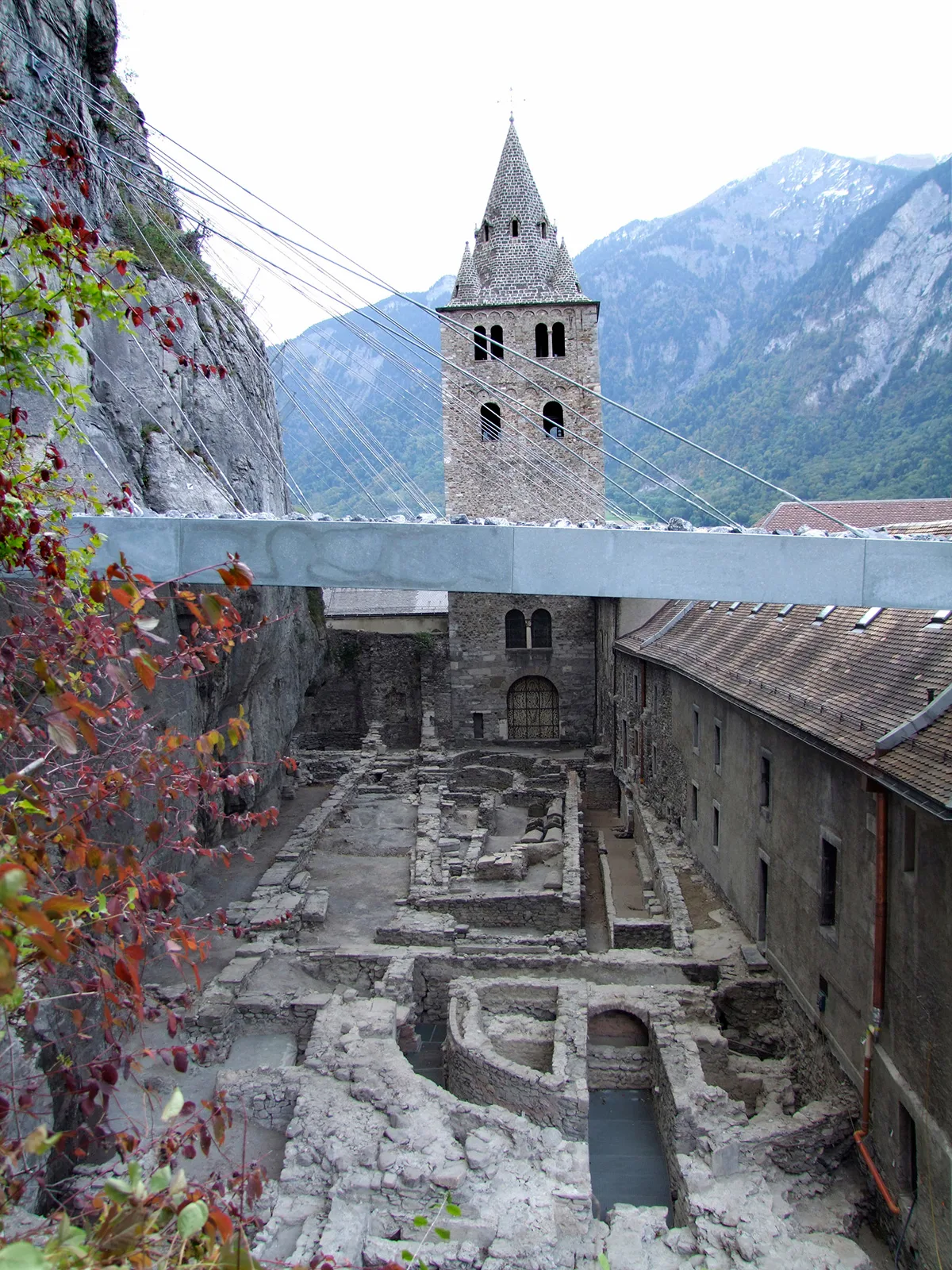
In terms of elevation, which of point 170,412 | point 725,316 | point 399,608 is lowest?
point 399,608

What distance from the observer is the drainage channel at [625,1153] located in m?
12.0

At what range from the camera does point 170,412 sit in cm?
1769

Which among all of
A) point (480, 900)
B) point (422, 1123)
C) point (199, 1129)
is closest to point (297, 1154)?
point (422, 1123)

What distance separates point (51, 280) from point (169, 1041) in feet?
34.8

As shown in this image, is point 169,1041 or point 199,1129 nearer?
point 199,1129

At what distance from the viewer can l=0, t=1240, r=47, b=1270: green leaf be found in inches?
114

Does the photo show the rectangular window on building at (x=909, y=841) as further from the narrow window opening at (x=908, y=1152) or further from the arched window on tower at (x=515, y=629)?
the arched window on tower at (x=515, y=629)

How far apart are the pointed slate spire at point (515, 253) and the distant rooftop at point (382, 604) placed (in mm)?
12427

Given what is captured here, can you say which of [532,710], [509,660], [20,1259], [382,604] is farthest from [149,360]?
[382,604]

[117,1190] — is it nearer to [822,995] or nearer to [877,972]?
[877,972]

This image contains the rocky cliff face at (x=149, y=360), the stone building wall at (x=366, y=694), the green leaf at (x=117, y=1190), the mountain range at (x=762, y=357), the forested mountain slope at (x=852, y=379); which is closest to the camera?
the green leaf at (x=117, y=1190)

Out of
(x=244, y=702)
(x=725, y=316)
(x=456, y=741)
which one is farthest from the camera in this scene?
(x=725, y=316)

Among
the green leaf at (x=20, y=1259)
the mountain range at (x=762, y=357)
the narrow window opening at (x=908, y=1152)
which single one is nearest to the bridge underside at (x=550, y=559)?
the mountain range at (x=762, y=357)

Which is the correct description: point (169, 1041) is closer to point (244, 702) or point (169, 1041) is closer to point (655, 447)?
point (244, 702)
